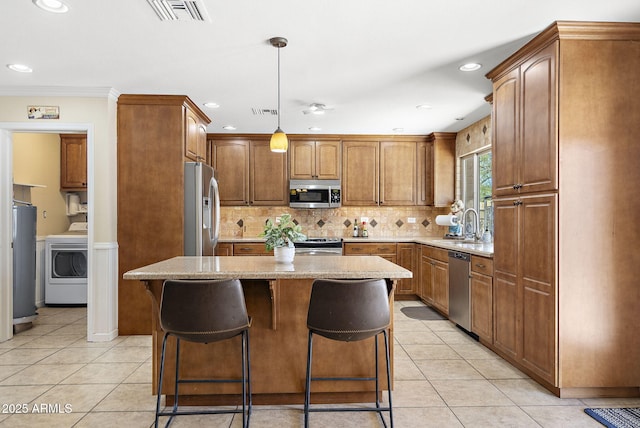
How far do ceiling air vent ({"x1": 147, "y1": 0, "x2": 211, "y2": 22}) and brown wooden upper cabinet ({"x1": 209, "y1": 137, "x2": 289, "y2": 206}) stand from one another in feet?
11.0

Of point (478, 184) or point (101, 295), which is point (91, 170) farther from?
point (478, 184)

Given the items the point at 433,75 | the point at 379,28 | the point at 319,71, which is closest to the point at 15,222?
the point at 319,71

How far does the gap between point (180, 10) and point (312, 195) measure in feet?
11.9

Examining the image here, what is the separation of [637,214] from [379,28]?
2044 millimetres

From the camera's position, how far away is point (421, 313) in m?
5.00

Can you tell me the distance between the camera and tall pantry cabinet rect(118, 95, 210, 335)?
403 centimetres

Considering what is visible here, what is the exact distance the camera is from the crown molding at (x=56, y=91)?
382cm

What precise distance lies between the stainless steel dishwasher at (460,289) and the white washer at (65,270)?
14.9 feet

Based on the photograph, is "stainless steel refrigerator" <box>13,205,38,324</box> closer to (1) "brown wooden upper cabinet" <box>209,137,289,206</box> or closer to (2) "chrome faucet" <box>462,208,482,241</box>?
(1) "brown wooden upper cabinet" <box>209,137,289,206</box>

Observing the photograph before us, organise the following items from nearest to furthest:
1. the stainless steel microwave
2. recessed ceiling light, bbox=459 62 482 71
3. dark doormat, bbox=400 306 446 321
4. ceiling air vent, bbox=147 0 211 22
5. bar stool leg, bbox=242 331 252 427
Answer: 1. bar stool leg, bbox=242 331 252 427
2. ceiling air vent, bbox=147 0 211 22
3. recessed ceiling light, bbox=459 62 482 71
4. dark doormat, bbox=400 306 446 321
5. the stainless steel microwave

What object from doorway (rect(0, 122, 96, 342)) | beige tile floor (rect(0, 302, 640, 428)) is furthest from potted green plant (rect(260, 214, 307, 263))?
doorway (rect(0, 122, 96, 342))

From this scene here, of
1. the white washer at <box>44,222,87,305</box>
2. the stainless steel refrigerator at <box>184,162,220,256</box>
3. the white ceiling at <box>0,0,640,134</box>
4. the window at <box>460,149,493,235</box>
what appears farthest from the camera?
the white washer at <box>44,222,87,305</box>

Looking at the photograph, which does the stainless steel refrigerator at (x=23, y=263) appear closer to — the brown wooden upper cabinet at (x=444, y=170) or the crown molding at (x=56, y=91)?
the crown molding at (x=56, y=91)

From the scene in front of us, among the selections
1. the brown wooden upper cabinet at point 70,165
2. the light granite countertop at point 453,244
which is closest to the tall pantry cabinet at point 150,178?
the light granite countertop at point 453,244
